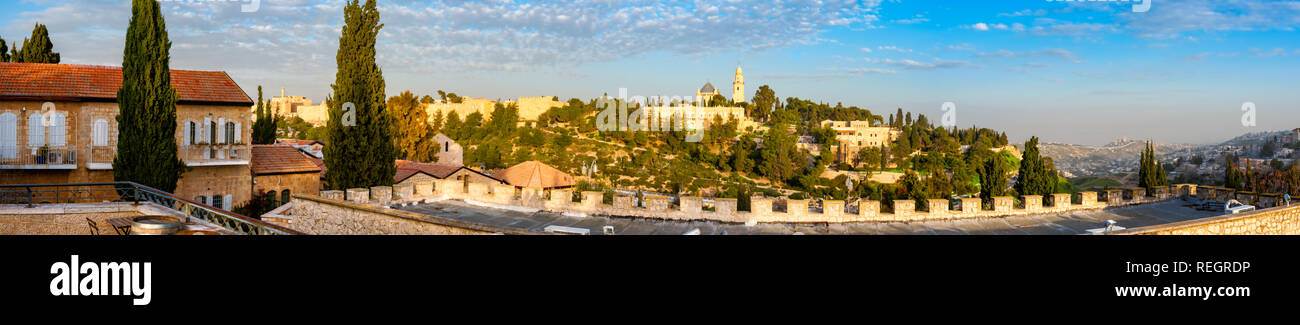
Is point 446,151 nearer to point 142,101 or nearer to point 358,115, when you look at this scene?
point 358,115

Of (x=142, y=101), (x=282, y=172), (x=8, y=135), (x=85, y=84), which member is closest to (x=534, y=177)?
(x=282, y=172)

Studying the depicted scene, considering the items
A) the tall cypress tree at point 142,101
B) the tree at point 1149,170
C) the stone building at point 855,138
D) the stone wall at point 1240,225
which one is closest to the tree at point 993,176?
the tree at point 1149,170

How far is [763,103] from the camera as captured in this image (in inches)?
4567

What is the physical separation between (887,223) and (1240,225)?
439cm

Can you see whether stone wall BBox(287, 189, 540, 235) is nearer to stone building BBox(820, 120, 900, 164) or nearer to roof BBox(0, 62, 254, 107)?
roof BBox(0, 62, 254, 107)

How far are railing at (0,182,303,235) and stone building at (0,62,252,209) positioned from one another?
1499 mm

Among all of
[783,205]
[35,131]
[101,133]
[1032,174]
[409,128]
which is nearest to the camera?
[783,205]

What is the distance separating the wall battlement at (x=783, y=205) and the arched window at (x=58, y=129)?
11.3 m

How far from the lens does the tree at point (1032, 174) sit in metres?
25.2

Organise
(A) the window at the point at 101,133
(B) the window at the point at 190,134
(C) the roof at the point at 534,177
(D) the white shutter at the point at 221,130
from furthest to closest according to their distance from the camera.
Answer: (C) the roof at the point at 534,177 → (D) the white shutter at the point at 221,130 → (B) the window at the point at 190,134 → (A) the window at the point at 101,133

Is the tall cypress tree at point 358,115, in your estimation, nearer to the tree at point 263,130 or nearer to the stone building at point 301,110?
the tree at point 263,130

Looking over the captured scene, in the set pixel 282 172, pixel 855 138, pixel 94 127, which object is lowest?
pixel 282 172
